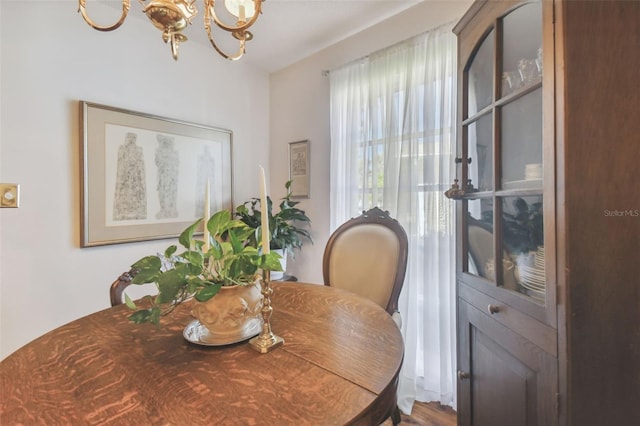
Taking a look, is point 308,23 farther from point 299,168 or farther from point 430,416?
point 430,416

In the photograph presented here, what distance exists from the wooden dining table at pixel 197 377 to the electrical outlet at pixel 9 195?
109cm

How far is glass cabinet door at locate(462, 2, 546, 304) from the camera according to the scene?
860 millimetres

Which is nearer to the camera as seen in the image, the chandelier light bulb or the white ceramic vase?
the white ceramic vase

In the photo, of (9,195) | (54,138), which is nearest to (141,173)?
(54,138)

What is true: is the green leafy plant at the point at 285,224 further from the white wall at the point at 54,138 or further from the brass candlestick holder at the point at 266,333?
the brass candlestick holder at the point at 266,333

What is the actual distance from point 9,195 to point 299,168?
187 cm

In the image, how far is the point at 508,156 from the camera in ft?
3.26

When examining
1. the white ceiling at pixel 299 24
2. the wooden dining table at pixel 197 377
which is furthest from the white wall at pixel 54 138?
the wooden dining table at pixel 197 377

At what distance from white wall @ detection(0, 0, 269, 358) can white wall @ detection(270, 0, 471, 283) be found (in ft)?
3.04

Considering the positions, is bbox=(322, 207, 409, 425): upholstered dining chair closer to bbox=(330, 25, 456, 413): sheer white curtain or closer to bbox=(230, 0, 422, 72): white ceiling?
bbox=(330, 25, 456, 413): sheer white curtain

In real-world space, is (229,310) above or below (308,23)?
below

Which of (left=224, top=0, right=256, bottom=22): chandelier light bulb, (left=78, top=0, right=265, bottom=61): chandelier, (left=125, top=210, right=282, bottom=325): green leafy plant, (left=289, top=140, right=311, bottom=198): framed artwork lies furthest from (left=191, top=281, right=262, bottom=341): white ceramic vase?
(left=289, top=140, right=311, bottom=198): framed artwork

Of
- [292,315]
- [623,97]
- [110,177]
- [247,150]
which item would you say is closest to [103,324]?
[292,315]

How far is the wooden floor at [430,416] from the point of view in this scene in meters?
1.63
